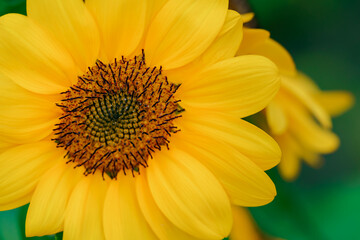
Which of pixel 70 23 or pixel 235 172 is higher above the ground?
pixel 70 23

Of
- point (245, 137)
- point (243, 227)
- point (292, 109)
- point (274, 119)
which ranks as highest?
point (245, 137)

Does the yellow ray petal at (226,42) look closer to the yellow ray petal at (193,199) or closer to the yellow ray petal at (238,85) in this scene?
the yellow ray petal at (238,85)

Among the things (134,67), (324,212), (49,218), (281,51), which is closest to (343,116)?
(324,212)

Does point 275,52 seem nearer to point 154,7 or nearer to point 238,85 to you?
point 238,85

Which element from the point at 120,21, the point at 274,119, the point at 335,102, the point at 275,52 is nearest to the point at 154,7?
the point at 120,21

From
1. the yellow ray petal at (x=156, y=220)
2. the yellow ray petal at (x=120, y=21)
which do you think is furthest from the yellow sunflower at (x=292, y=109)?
the yellow ray petal at (x=156, y=220)

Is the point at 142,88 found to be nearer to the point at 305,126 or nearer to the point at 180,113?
the point at 180,113

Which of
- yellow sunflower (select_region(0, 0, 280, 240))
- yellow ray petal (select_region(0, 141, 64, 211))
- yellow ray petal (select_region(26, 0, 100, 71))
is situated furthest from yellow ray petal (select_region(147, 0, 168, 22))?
yellow ray petal (select_region(0, 141, 64, 211))
